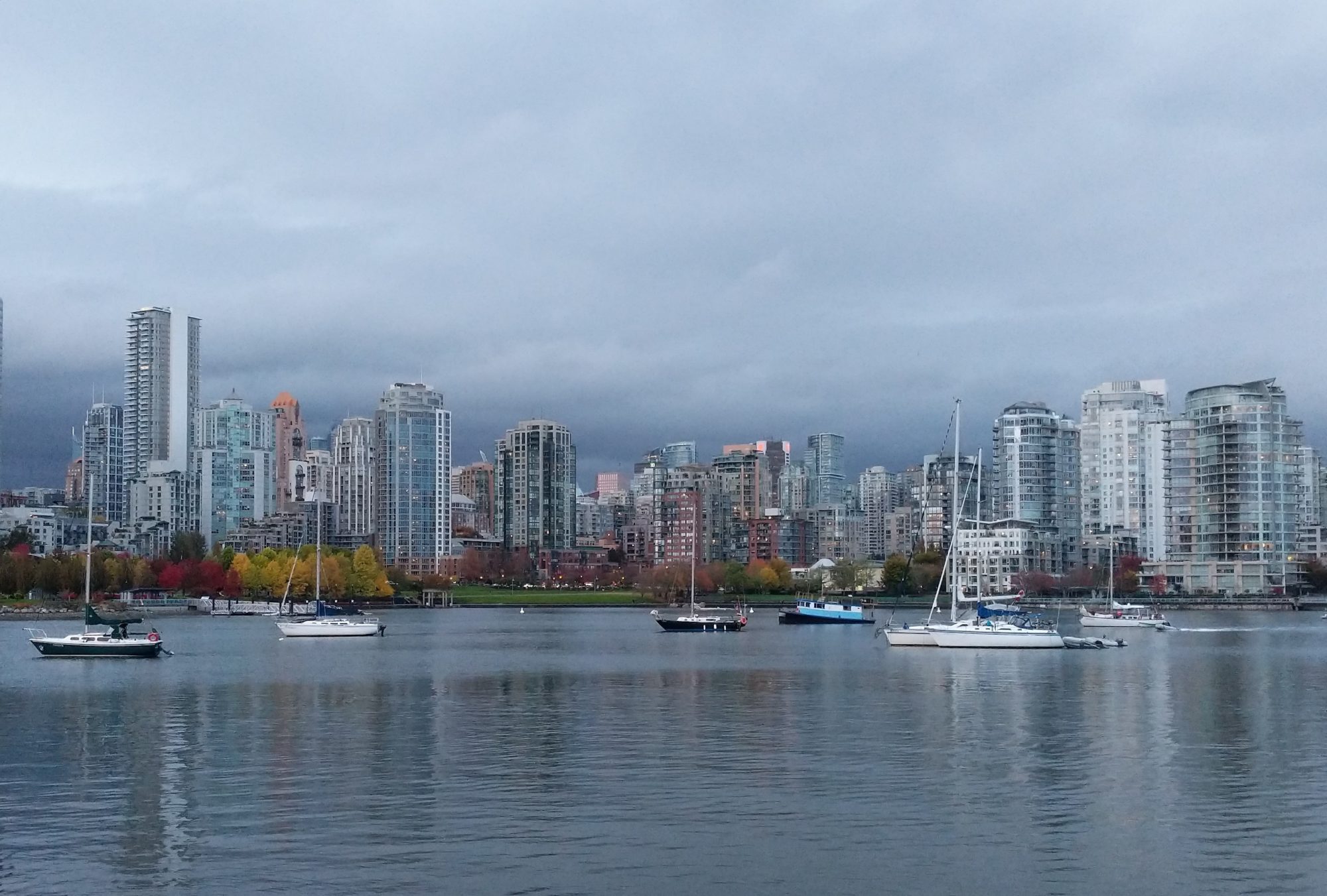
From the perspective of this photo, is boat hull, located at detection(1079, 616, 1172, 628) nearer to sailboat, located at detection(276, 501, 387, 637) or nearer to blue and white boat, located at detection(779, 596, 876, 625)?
blue and white boat, located at detection(779, 596, 876, 625)

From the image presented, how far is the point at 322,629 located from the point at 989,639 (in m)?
52.7

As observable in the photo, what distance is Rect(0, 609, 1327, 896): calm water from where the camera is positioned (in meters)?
28.6

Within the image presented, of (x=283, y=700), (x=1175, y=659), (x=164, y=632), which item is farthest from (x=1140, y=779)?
(x=164, y=632)

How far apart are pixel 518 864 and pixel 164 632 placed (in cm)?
11318

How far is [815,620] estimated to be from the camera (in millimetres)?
160875

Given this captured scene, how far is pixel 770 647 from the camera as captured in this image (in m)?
108

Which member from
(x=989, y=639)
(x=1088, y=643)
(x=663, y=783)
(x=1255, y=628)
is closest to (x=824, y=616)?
(x=1255, y=628)

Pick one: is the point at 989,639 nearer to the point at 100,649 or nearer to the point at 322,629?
the point at 100,649

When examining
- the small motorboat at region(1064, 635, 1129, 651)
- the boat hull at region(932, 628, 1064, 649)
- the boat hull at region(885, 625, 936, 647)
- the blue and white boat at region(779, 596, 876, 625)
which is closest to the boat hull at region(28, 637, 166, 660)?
the boat hull at region(885, 625, 936, 647)

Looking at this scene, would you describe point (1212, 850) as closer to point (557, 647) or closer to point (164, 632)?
point (557, 647)

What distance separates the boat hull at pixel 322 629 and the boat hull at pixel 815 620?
53404 millimetres

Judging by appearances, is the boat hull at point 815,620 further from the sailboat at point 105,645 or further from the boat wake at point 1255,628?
the sailboat at point 105,645

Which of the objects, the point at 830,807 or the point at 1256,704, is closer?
the point at 830,807

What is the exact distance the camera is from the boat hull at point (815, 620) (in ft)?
526
